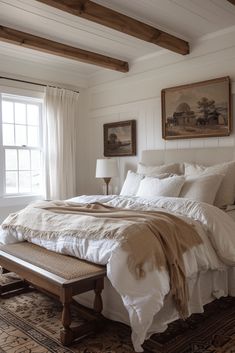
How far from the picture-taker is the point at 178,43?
4.09 meters

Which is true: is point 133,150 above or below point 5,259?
above

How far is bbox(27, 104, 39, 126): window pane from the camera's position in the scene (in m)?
5.19

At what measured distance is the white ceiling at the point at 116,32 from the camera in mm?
3305

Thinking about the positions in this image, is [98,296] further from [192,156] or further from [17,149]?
[17,149]

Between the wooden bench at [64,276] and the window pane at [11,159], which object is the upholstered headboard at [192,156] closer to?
the window pane at [11,159]

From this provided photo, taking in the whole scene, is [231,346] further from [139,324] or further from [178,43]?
[178,43]

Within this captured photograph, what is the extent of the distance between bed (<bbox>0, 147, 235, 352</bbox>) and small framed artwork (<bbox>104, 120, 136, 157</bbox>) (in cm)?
162

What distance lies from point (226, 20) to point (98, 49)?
1647 mm

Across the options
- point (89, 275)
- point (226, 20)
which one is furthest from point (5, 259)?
point (226, 20)

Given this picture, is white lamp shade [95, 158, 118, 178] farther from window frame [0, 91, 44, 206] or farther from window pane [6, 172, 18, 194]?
window pane [6, 172, 18, 194]

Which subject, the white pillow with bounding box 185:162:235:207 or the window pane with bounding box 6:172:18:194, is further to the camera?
the window pane with bounding box 6:172:18:194

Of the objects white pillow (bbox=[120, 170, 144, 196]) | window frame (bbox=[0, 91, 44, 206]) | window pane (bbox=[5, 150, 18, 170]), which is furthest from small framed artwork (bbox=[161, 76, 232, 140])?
window pane (bbox=[5, 150, 18, 170])

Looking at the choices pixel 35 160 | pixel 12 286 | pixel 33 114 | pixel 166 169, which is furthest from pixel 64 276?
pixel 33 114

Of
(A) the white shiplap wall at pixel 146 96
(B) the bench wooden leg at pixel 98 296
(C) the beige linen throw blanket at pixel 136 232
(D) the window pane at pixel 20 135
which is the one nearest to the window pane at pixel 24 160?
(D) the window pane at pixel 20 135
